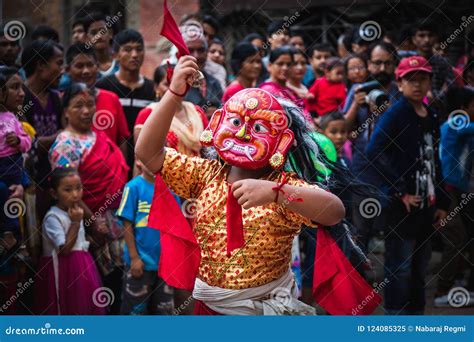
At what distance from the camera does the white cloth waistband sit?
384 cm

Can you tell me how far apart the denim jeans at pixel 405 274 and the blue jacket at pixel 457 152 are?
874 mm

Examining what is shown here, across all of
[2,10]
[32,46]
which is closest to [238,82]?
[32,46]

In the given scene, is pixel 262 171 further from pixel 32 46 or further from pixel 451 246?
pixel 451 246

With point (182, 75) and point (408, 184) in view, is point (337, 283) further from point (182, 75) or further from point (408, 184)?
point (408, 184)

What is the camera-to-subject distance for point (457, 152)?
6.43 m

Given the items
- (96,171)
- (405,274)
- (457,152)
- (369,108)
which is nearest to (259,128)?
(96,171)

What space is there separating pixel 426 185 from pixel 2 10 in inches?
312

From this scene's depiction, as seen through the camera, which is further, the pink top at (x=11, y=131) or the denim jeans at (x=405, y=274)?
the denim jeans at (x=405, y=274)

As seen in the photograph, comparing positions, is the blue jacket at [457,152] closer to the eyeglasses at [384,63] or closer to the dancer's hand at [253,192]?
the eyeglasses at [384,63]

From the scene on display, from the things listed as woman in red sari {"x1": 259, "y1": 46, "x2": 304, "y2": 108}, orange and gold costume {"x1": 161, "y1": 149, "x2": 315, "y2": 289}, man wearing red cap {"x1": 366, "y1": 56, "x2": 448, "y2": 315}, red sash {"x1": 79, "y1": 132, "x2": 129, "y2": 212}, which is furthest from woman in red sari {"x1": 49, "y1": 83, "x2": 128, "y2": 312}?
orange and gold costume {"x1": 161, "y1": 149, "x2": 315, "y2": 289}

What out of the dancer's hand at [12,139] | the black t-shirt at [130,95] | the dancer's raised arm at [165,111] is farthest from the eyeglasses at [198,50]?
the dancer's raised arm at [165,111]

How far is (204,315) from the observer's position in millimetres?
3977

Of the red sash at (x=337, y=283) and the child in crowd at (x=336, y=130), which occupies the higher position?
the child in crowd at (x=336, y=130)

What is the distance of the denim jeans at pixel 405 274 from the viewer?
18.6 feet
